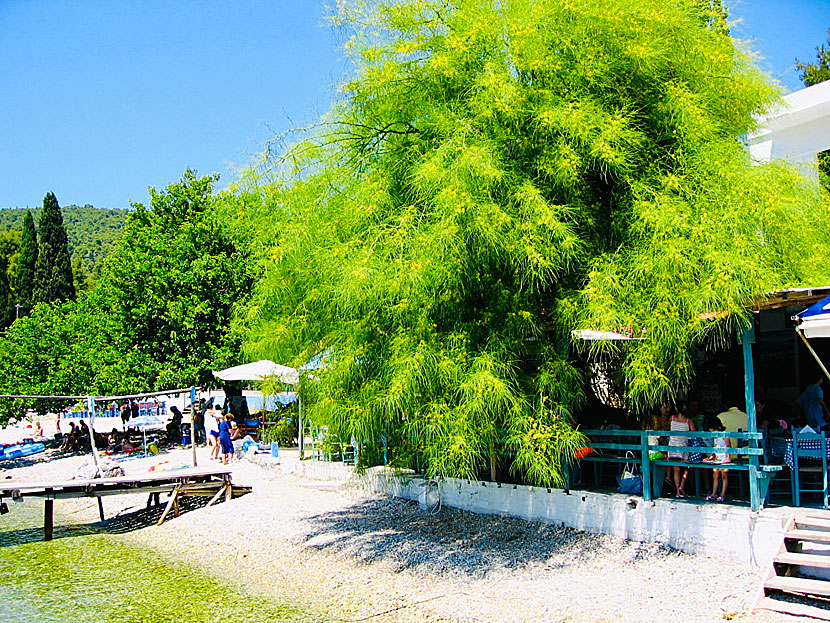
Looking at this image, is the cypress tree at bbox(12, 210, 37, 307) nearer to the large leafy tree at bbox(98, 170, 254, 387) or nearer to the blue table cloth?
the large leafy tree at bbox(98, 170, 254, 387)

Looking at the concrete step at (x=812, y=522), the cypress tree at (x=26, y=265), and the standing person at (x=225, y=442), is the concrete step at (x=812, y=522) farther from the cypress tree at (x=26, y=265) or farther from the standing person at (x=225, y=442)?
the cypress tree at (x=26, y=265)

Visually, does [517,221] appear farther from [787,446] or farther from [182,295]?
[182,295]

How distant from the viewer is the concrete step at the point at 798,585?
6.82 metres

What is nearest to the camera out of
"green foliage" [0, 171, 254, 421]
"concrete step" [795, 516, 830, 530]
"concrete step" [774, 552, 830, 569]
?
"concrete step" [774, 552, 830, 569]

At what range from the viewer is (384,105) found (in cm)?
986

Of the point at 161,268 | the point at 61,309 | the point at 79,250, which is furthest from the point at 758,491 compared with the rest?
the point at 79,250

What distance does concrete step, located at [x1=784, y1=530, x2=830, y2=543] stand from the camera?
23.6ft

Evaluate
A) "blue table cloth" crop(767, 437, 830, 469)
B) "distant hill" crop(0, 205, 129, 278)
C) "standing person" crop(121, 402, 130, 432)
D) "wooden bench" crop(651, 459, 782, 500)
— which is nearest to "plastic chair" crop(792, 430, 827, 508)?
"blue table cloth" crop(767, 437, 830, 469)

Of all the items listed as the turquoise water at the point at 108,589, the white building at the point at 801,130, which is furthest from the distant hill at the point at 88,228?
the white building at the point at 801,130

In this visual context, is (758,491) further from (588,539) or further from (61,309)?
(61,309)

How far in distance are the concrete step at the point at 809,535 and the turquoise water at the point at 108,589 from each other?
534 cm

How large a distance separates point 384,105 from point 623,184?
335cm

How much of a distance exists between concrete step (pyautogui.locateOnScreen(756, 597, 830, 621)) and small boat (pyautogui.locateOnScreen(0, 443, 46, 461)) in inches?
1087

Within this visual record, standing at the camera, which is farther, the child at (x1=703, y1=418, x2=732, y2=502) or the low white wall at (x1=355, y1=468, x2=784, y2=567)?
the child at (x1=703, y1=418, x2=732, y2=502)
